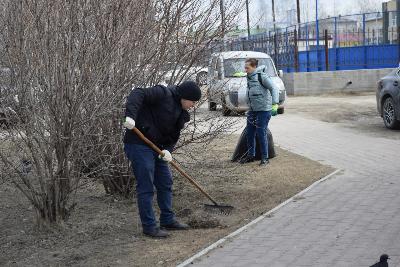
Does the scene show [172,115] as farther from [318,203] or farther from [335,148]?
[335,148]

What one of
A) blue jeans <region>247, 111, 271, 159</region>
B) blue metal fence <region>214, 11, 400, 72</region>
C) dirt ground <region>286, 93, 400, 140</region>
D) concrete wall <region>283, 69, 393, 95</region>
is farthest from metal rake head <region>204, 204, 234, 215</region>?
blue metal fence <region>214, 11, 400, 72</region>

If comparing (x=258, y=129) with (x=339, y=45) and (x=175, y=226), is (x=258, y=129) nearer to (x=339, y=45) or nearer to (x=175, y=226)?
(x=175, y=226)

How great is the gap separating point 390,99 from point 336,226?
7638 millimetres

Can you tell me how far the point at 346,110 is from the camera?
1775 cm

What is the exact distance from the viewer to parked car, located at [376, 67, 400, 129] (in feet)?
40.9

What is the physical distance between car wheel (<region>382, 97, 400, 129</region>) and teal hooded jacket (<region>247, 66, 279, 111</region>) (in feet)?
13.9

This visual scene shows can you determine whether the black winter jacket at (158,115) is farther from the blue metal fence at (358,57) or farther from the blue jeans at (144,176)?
the blue metal fence at (358,57)

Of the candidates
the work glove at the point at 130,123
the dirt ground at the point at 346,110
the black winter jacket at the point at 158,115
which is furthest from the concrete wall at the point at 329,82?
the work glove at the point at 130,123

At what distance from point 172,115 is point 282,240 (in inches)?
59.0

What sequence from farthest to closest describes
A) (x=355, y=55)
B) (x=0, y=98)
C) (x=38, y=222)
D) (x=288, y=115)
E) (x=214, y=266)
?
(x=355, y=55) → (x=288, y=115) → (x=38, y=222) → (x=0, y=98) → (x=214, y=266)

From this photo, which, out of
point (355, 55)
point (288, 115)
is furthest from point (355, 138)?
point (355, 55)

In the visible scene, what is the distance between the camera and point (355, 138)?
12.0 m

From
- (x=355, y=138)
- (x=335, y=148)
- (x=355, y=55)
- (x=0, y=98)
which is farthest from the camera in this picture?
(x=355, y=55)

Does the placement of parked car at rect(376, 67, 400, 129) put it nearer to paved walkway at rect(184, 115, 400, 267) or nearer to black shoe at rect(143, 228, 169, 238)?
paved walkway at rect(184, 115, 400, 267)
